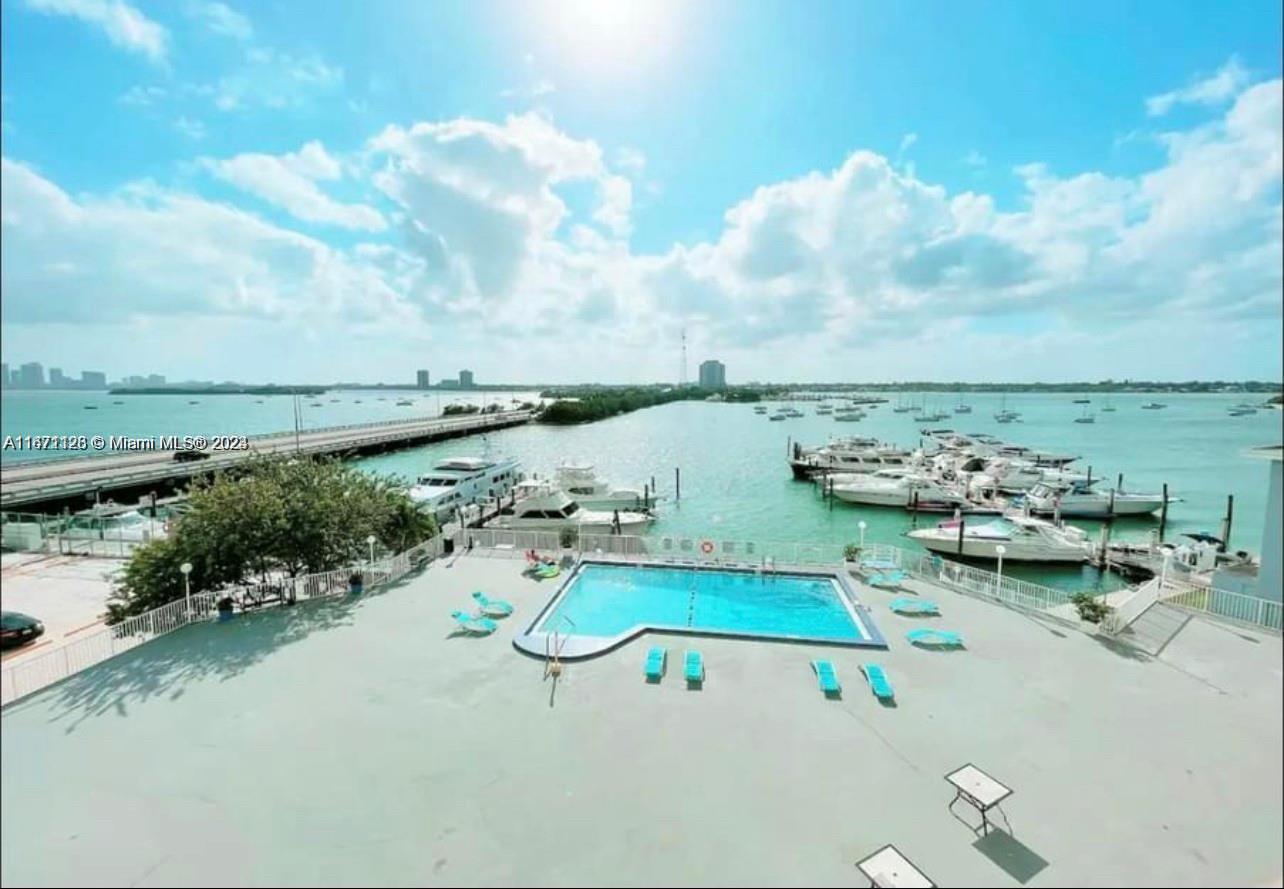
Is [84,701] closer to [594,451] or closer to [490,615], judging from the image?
[490,615]

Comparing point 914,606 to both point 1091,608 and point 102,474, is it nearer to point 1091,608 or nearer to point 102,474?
point 1091,608

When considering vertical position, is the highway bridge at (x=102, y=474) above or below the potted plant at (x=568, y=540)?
above

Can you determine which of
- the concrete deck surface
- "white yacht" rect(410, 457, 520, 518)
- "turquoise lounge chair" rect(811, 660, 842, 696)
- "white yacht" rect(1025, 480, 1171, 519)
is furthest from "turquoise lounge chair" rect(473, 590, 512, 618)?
"white yacht" rect(1025, 480, 1171, 519)

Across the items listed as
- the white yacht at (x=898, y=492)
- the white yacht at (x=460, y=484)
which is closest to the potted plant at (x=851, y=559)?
the white yacht at (x=460, y=484)

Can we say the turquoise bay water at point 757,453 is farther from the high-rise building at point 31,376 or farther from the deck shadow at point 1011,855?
the deck shadow at point 1011,855

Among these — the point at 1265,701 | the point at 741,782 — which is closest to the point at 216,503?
the point at 741,782

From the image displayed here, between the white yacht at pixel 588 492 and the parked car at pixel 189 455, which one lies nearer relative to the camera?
the parked car at pixel 189 455

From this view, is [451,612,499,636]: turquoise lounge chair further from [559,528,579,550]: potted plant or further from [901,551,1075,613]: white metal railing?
[901,551,1075,613]: white metal railing
